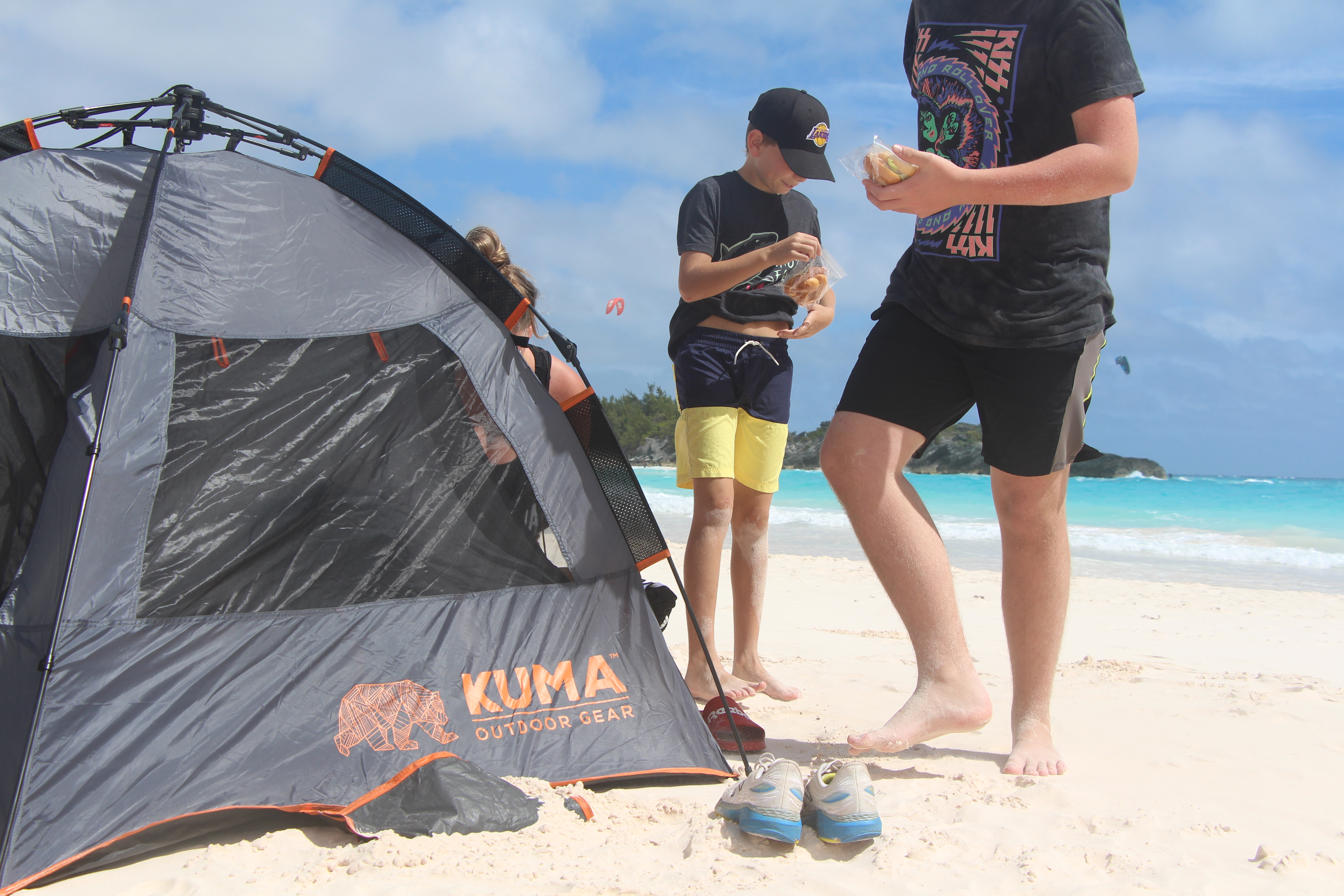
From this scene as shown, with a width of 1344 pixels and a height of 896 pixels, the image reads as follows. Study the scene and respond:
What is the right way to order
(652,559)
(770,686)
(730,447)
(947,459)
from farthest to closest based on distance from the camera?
(947,459) < (770,686) < (730,447) < (652,559)

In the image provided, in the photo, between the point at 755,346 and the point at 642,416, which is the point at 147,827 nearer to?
the point at 755,346

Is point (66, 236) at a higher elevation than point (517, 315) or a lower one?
higher

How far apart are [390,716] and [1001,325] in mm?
1708

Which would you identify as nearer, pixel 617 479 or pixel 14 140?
pixel 14 140

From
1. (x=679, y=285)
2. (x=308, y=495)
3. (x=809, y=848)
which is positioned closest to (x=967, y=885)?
(x=809, y=848)

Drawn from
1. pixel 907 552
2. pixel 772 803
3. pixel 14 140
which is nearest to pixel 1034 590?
pixel 907 552

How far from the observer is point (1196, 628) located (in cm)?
545

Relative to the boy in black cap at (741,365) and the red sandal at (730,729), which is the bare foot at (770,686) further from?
the red sandal at (730,729)

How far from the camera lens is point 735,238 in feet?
10.2

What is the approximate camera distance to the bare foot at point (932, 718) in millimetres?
2055

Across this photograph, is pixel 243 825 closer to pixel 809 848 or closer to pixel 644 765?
pixel 644 765

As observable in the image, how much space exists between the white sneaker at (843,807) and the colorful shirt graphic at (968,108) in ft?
4.19

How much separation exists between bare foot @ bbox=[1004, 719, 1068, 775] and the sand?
0.14 ft

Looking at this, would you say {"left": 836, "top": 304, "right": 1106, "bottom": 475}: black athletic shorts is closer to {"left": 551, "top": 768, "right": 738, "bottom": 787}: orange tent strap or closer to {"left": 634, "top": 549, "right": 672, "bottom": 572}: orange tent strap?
{"left": 634, "top": 549, "right": 672, "bottom": 572}: orange tent strap
